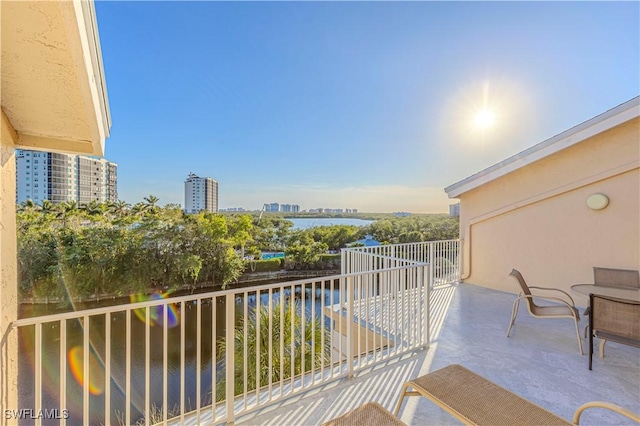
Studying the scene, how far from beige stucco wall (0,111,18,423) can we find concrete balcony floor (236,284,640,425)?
1.61 meters

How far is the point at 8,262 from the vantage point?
1828 millimetres

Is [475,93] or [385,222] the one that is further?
[385,222]

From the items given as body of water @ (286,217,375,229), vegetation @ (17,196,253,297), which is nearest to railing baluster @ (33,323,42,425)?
vegetation @ (17,196,253,297)

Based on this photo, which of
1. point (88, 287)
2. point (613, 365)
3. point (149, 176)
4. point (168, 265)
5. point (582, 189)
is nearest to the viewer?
point (613, 365)

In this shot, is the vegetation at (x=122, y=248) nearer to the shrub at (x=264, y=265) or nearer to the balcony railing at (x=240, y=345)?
the shrub at (x=264, y=265)

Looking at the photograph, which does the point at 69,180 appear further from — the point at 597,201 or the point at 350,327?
the point at 597,201

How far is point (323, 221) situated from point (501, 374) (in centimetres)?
2071

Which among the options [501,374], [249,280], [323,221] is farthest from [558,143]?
[249,280]

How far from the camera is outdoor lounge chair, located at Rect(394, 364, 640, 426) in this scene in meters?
1.80

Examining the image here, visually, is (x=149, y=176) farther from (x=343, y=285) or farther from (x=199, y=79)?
(x=343, y=285)

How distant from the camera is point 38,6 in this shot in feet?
3.09

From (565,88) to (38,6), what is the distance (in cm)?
930

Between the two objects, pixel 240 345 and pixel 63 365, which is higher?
pixel 63 365

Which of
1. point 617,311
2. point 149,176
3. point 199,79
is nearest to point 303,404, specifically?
point 617,311
